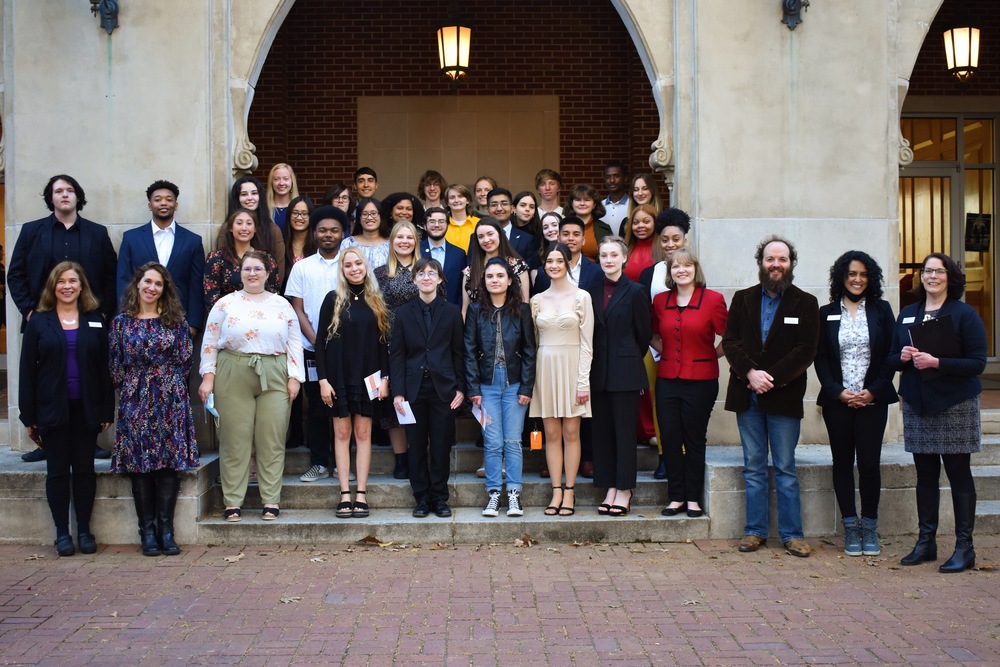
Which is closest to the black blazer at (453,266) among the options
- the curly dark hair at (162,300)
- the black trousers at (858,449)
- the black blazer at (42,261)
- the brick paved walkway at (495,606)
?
the curly dark hair at (162,300)

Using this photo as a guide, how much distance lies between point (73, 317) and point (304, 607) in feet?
9.10

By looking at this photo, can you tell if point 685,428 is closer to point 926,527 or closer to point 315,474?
point 926,527

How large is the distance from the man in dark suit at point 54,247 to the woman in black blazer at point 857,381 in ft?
17.4

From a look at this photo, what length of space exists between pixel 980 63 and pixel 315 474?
9863mm

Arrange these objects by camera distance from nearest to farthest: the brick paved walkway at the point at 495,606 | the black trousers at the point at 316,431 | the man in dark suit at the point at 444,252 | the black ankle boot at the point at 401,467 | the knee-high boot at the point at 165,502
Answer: the brick paved walkway at the point at 495,606, the knee-high boot at the point at 165,502, the black trousers at the point at 316,431, the black ankle boot at the point at 401,467, the man in dark suit at the point at 444,252

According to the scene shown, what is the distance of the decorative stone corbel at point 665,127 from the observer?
8750 millimetres

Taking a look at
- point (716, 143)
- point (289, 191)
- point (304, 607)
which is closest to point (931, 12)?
point (716, 143)

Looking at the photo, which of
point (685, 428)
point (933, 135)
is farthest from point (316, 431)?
point (933, 135)

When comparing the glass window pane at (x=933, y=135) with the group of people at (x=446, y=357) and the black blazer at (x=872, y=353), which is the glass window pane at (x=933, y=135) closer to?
the group of people at (x=446, y=357)

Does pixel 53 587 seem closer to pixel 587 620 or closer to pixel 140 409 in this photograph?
pixel 140 409

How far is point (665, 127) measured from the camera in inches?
347

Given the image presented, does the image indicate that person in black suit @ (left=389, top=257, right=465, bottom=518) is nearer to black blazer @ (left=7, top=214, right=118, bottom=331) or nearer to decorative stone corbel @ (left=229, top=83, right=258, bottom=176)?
decorative stone corbel @ (left=229, top=83, right=258, bottom=176)

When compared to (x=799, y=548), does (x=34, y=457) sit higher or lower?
higher

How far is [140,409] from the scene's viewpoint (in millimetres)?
7160
